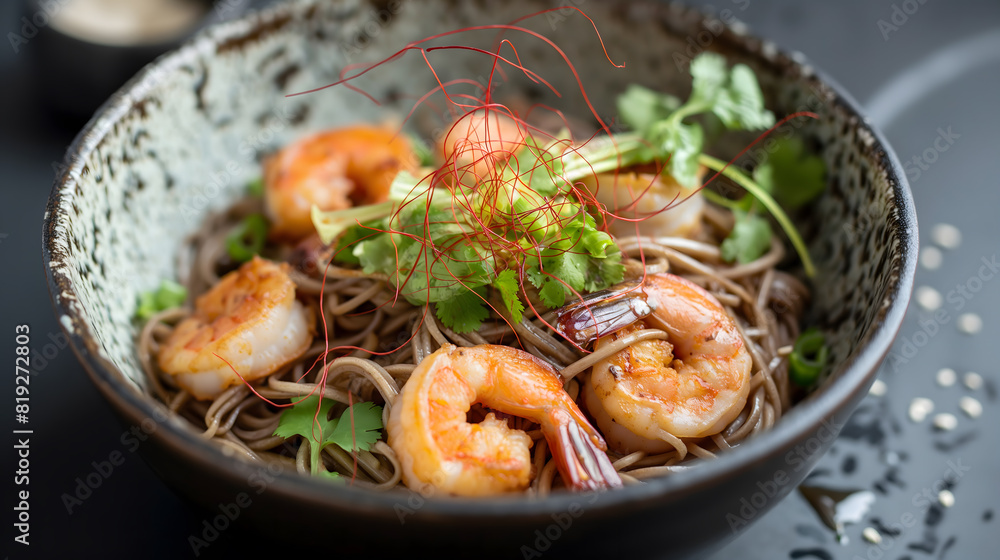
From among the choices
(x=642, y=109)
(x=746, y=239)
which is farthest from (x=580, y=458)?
(x=642, y=109)

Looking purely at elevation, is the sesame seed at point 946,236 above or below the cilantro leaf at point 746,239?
below

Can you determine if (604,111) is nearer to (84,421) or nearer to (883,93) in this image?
(883,93)

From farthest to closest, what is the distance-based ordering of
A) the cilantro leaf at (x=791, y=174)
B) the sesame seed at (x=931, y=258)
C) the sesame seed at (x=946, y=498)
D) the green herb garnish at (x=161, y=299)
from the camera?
the sesame seed at (x=931, y=258), the cilantro leaf at (x=791, y=174), the green herb garnish at (x=161, y=299), the sesame seed at (x=946, y=498)

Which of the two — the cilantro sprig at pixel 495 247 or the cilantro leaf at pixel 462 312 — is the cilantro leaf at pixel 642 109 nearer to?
the cilantro sprig at pixel 495 247

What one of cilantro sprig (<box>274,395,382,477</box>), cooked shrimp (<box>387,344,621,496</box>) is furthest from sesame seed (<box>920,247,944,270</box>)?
cilantro sprig (<box>274,395,382,477</box>)

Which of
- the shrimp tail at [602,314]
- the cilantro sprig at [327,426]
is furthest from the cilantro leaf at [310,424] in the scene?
the shrimp tail at [602,314]

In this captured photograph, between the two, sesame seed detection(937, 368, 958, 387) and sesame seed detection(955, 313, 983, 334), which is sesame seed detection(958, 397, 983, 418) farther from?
sesame seed detection(955, 313, 983, 334)

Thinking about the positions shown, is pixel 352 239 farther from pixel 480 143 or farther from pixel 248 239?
pixel 248 239
